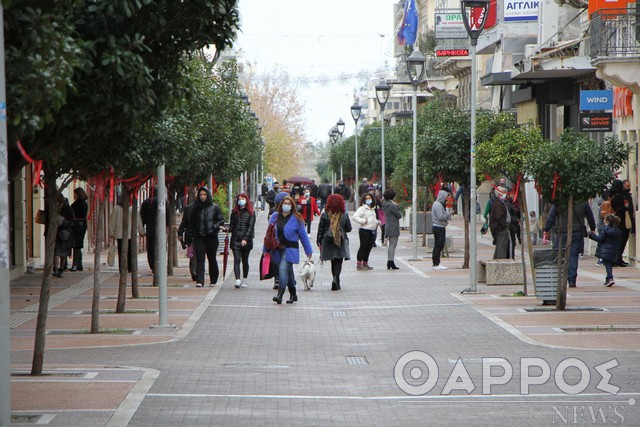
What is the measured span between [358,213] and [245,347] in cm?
1279

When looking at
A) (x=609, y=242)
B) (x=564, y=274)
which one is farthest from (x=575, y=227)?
(x=564, y=274)

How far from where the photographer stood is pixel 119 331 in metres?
15.6

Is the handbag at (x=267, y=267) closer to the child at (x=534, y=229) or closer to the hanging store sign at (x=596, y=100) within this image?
the hanging store sign at (x=596, y=100)

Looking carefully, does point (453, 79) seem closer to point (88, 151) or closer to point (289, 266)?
point (289, 266)

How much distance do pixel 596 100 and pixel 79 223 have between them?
12.8m

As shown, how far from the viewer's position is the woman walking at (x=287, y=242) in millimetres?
19516

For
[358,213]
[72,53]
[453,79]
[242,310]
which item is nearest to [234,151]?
[358,213]

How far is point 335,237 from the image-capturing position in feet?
74.8

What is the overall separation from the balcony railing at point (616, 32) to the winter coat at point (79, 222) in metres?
11.5

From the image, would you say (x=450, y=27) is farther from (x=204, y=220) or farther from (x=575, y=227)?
(x=575, y=227)

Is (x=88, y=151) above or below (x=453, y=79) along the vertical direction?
below

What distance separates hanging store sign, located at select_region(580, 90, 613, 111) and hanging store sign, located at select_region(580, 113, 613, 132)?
22 centimetres

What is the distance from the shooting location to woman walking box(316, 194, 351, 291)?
22.7m

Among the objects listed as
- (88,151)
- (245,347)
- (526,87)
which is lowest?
(245,347)
